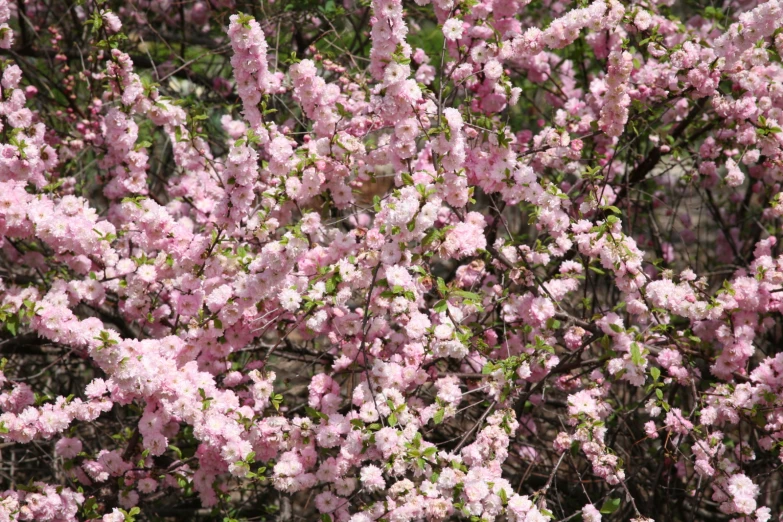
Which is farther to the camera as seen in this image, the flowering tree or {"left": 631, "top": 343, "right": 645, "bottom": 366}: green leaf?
the flowering tree

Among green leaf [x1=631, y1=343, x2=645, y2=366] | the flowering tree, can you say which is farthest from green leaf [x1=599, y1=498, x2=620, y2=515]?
green leaf [x1=631, y1=343, x2=645, y2=366]

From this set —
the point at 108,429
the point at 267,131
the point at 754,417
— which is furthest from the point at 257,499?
the point at 754,417

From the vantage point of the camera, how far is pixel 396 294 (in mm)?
3020

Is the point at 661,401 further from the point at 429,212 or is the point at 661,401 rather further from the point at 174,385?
the point at 174,385

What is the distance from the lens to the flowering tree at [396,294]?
3186 mm

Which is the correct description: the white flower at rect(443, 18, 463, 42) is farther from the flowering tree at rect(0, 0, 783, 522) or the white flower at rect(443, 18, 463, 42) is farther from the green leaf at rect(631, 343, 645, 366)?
the green leaf at rect(631, 343, 645, 366)

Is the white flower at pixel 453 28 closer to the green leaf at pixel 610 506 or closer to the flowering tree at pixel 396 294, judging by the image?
the flowering tree at pixel 396 294

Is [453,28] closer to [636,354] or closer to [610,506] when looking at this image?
[636,354]

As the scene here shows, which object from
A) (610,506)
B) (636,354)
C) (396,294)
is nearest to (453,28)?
(396,294)

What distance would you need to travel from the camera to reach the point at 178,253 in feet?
11.4

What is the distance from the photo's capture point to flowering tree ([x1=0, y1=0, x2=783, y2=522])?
10.5 feet

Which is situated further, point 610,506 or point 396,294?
point 610,506

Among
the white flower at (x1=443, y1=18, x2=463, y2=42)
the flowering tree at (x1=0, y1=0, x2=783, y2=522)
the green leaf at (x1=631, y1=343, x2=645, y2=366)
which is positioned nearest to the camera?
the green leaf at (x1=631, y1=343, x2=645, y2=366)

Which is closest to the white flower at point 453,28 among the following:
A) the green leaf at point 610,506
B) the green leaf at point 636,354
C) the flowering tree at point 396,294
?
the flowering tree at point 396,294
